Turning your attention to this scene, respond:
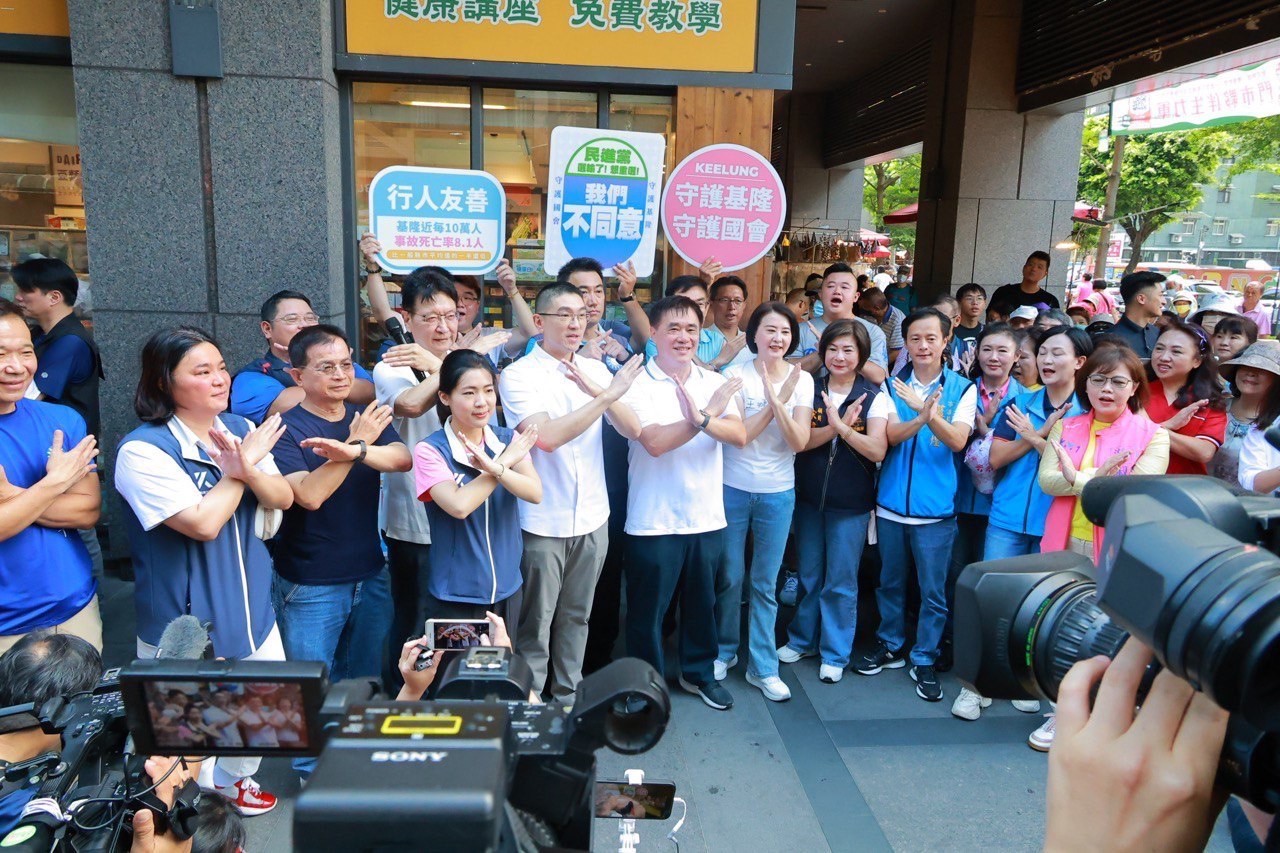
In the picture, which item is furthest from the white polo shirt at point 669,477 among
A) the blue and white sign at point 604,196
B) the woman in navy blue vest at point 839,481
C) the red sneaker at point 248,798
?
the red sneaker at point 248,798

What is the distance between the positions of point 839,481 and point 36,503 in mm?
3162

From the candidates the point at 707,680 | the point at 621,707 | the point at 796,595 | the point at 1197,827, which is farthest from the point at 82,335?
the point at 1197,827

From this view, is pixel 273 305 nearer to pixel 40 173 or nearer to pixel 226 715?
pixel 40 173

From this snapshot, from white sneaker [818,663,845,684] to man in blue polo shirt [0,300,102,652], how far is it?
10.2ft

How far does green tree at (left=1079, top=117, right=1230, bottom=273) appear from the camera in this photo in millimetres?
20859

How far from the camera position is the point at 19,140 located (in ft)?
16.8

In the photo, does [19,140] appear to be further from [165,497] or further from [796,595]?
[796,595]

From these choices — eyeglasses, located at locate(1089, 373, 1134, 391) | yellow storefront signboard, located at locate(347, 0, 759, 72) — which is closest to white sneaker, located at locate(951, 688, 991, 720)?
eyeglasses, located at locate(1089, 373, 1134, 391)

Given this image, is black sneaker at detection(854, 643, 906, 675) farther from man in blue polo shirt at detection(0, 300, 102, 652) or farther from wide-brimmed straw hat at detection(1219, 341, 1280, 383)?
man in blue polo shirt at detection(0, 300, 102, 652)

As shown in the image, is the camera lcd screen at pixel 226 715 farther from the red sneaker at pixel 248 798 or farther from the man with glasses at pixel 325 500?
the red sneaker at pixel 248 798

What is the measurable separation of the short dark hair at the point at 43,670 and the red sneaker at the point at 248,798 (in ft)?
4.54

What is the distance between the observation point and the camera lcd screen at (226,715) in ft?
3.58

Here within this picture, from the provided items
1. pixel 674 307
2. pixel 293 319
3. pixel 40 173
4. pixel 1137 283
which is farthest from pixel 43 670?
pixel 1137 283

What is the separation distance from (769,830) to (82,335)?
3.97 m
